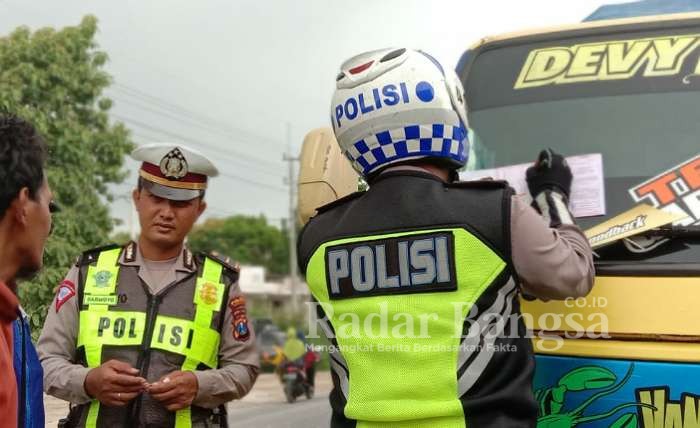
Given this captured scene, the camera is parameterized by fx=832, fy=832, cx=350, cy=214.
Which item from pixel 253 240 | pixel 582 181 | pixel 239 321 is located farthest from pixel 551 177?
pixel 253 240

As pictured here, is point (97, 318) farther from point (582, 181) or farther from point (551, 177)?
point (582, 181)

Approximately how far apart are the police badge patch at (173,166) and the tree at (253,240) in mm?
63328

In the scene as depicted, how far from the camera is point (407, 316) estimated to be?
2104 millimetres

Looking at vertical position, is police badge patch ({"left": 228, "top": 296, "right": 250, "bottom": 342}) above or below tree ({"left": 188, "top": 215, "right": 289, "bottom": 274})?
below

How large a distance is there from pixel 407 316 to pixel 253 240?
2677 inches

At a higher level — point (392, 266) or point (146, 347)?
point (392, 266)

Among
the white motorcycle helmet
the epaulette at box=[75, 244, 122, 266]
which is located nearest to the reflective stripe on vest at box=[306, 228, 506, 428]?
the white motorcycle helmet

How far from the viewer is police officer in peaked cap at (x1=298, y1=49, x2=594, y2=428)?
2066 millimetres

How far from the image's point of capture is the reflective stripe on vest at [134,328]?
2836 millimetres

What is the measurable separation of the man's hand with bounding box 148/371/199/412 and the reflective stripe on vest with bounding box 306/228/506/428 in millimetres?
764

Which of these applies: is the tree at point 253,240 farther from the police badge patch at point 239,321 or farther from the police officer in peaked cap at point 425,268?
the police officer in peaked cap at point 425,268

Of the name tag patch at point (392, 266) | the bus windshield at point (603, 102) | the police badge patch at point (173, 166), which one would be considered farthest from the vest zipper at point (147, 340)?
the bus windshield at point (603, 102)

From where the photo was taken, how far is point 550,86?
11.5ft

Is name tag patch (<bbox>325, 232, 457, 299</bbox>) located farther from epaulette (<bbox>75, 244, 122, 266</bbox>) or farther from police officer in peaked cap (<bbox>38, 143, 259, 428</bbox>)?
epaulette (<bbox>75, 244, 122, 266</bbox>)
